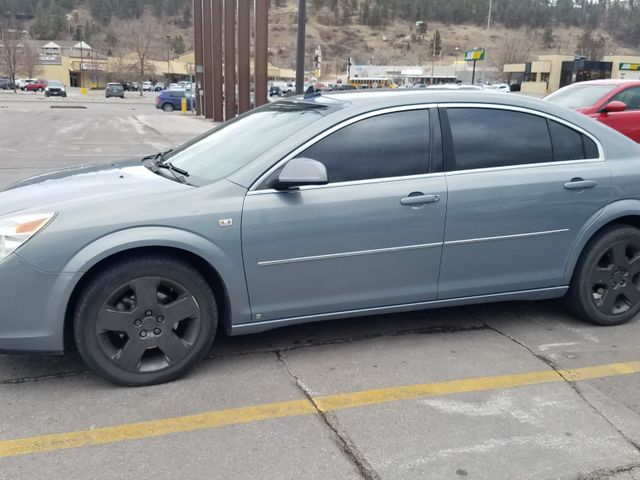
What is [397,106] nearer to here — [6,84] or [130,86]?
[6,84]

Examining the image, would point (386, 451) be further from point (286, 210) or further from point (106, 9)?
point (106, 9)

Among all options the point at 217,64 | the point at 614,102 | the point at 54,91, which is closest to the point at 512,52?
the point at 54,91

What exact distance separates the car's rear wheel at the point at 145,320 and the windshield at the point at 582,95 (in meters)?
8.33

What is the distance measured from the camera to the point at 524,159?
404cm

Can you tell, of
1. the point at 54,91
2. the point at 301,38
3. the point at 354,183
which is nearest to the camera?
the point at 354,183

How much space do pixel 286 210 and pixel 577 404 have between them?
191 centimetres

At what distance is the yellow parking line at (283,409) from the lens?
9.20ft

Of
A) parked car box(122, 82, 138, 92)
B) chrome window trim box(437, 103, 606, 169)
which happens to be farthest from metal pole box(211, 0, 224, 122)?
parked car box(122, 82, 138, 92)

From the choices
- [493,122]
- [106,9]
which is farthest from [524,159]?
[106,9]

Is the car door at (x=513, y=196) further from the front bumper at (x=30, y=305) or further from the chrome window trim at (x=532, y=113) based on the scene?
the front bumper at (x=30, y=305)

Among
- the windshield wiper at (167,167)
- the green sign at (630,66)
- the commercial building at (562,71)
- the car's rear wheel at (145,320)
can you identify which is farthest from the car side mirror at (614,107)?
the green sign at (630,66)

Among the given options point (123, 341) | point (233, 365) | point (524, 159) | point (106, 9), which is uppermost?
point (106, 9)

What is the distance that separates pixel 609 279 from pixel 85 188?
11.6ft

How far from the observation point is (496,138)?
4.00 metres
